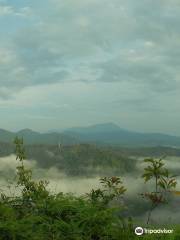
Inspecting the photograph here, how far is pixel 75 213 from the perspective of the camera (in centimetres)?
1105

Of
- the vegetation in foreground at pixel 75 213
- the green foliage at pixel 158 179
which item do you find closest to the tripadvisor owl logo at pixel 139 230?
the vegetation in foreground at pixel 75 213

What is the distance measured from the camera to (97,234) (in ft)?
35.4

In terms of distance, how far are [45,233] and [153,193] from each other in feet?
10.0

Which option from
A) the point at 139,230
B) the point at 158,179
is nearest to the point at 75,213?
the point at 139,230

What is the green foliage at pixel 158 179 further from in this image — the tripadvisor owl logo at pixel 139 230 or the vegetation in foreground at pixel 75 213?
the tripadvisor owl logo at pixel 139 230

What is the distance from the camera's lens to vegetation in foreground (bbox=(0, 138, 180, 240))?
10.3 m

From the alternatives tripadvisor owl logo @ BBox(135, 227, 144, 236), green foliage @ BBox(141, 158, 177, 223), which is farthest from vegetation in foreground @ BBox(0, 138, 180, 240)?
tripadvisor owl logo @ BBox(135, 227, 144, 236)

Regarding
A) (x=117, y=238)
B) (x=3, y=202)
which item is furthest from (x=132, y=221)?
(x=3, y=202)

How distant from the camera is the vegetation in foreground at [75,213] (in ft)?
33.9

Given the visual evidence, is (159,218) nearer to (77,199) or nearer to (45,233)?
(77,199)

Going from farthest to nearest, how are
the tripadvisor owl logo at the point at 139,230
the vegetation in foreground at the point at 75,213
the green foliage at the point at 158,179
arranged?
the green foliage at the point at 158,179 < the tripadvisor owl logo at the point at 139,230 < the vegetation in foreground at the point at 75,213

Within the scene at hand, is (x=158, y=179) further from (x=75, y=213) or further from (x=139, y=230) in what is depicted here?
(x=75, y=213)

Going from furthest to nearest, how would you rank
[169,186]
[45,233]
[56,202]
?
[169,186] → [56,202] → [45,233]

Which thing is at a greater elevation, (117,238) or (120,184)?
(120,184)
